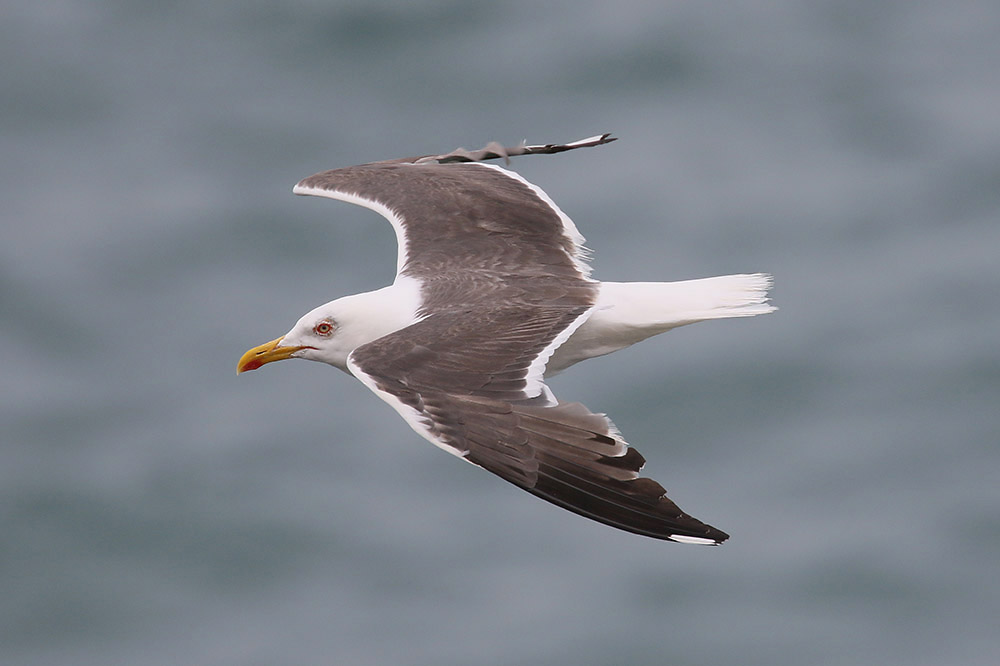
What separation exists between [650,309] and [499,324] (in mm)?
1385

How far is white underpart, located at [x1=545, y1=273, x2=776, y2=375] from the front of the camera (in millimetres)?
10742

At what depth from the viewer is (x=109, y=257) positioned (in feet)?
89.7

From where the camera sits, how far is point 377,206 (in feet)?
41.5

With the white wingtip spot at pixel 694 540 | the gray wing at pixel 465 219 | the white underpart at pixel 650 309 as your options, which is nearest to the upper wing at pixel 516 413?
the white wingtip spot at pixel 694 540

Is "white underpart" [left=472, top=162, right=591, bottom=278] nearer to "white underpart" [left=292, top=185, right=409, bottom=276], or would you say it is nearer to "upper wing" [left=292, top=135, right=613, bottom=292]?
"upper wing" [left=292, top=135, right=613, bottom=292]

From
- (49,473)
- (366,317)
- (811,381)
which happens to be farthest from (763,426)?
(366,317)

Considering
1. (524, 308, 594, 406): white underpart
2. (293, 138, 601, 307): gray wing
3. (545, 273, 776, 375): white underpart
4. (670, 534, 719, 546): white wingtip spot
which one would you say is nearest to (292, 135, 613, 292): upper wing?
(293, 138, 601, 307): gray wing

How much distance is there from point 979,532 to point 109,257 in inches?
578

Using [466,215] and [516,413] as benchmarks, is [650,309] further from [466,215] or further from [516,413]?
[516,413]

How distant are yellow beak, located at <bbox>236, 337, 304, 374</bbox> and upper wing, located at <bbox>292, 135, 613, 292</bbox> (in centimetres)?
104

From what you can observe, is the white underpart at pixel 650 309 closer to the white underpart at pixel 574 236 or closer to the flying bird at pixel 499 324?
the flying bird at pixel 499 324

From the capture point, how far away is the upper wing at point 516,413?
8336mm

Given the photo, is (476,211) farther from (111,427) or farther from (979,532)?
(111,427)

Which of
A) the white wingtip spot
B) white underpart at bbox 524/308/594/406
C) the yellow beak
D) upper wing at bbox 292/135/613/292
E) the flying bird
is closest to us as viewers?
the white wingtip spot
